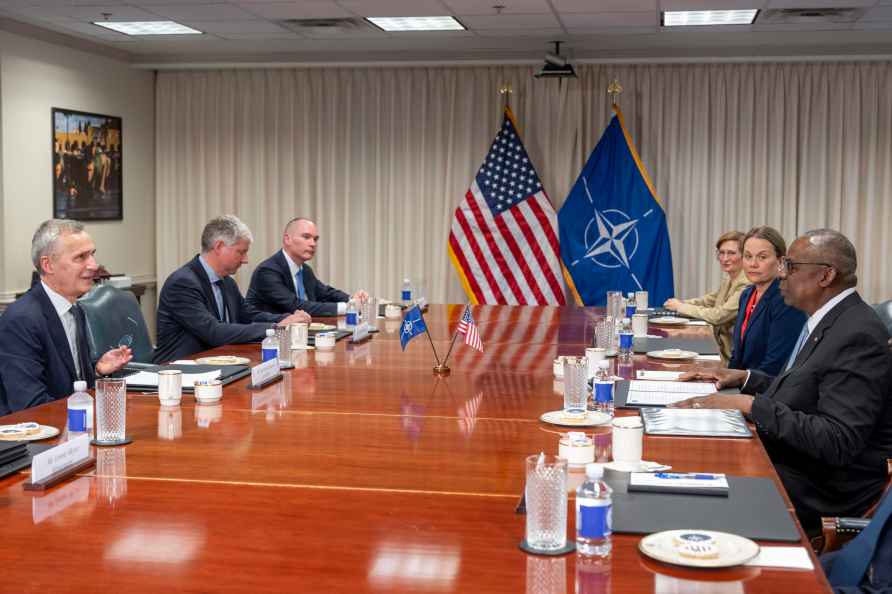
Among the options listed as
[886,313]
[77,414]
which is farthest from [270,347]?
[886,313]

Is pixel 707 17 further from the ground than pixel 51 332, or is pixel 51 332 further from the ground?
pixel 707 17

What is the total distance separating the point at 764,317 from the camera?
470cm

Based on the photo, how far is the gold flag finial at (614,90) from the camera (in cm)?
869

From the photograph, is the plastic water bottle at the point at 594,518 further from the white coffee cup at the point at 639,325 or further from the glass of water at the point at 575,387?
the white coffee cup at the point at 639,325

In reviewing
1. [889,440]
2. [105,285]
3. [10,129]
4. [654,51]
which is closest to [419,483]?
[889,440]

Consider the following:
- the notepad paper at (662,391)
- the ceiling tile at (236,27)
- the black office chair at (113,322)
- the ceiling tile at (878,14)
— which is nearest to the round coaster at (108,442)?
the notepad paper at (662,391)

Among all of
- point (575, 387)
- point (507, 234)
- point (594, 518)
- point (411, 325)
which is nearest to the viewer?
point (594, 518)

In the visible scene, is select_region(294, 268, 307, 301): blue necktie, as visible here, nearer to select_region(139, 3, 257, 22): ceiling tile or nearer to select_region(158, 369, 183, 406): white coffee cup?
select_region(139, 3, 257, 22): ceiling tile

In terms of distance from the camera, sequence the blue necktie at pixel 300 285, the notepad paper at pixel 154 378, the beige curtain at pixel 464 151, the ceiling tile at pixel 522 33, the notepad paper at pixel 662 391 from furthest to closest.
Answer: the beige curtain at pixel 464 151
the ceiling tile at pixel 522 33
the blue necktie at pixel 300 285
the notepad paper at pixel 154 378
the notepad paper at pixel 662 391

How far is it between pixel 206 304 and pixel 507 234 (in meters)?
4.10

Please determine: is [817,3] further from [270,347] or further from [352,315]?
[270,347]

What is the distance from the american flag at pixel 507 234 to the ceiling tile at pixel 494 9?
1636 mm

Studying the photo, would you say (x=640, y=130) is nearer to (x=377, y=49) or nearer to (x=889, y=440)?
(x=377, y=49)

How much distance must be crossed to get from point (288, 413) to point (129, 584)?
4.90 feet
